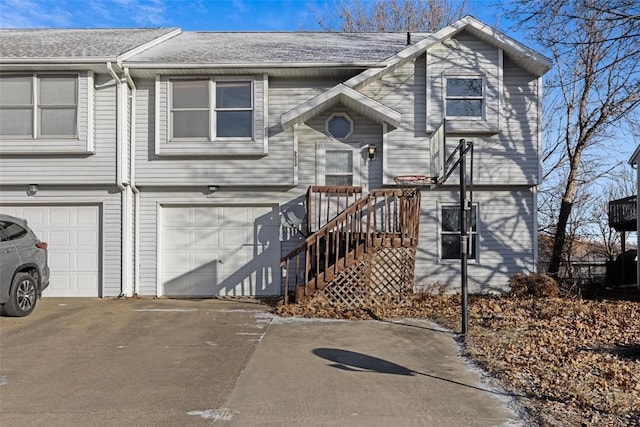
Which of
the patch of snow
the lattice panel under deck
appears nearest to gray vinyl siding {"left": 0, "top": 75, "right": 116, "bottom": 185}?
the lattice panel under deck

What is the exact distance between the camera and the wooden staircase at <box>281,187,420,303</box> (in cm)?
959

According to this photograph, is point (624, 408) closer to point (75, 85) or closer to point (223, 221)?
point (223, 221)

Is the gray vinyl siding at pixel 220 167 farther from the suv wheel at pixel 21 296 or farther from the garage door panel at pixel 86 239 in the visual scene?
the suv wheel at pixel 21 296

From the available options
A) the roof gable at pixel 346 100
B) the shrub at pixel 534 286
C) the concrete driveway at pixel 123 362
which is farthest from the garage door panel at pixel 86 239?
the shrub at pixel 534 286

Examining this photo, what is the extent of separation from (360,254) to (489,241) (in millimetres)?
3573

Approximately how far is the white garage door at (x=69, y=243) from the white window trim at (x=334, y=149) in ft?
16.3

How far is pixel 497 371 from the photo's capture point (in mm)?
5809

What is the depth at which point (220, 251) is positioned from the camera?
1141 centimetres

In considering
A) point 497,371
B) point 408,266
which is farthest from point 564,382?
point 408,266

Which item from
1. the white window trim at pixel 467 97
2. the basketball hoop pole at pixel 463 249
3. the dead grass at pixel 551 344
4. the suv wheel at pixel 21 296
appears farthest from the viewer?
the white window trim at pixel 467 97

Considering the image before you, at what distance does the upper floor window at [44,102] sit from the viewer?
10836 mm

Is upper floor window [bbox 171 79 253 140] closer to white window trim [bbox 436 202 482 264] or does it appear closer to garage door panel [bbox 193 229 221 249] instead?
garage door panel [bbox 193 229 221 249]

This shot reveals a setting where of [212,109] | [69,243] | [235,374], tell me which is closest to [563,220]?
[212,109]

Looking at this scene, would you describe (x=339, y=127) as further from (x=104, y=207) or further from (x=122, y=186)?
(x=104, y=207)
